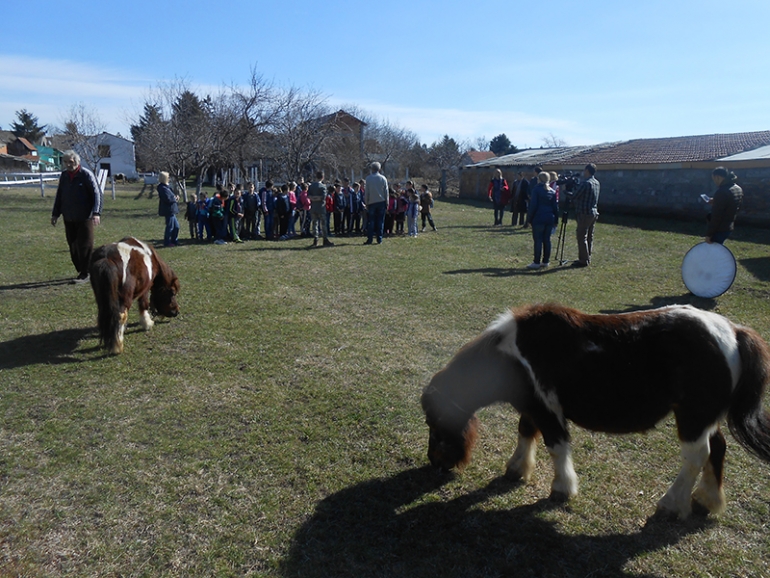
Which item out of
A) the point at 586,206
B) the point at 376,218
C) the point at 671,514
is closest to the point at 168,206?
the point at 376,218

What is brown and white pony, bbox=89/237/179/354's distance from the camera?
5.55 meters

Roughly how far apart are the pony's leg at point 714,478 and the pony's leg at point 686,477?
0.35 feet

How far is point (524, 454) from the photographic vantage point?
363 centimetres

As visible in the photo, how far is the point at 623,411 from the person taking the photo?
3094 millimetres

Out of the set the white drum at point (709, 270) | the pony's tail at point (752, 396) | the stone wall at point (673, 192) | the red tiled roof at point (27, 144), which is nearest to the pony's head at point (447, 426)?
the pony's tail at point (752, 396)

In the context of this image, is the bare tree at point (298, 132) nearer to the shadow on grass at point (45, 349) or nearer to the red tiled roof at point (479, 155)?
the shadow on grass at point (45, 349)

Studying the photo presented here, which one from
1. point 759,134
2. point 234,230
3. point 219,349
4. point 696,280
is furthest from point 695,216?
point 219,349

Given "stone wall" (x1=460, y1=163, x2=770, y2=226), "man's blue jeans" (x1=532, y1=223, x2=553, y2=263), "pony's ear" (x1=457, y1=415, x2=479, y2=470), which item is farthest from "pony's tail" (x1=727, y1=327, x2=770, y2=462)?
"stone wall" (x1=460, y1=163, x2=770, y2=226)

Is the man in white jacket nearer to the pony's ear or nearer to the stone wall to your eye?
the pony's ear

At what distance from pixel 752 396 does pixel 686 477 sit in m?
0.61

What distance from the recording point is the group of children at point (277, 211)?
14.6 m

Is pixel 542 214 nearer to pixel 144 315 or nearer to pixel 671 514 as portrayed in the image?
pixel 144 315

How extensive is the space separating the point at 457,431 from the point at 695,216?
1999 cm

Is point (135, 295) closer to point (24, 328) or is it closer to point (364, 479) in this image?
point (24, 328)
